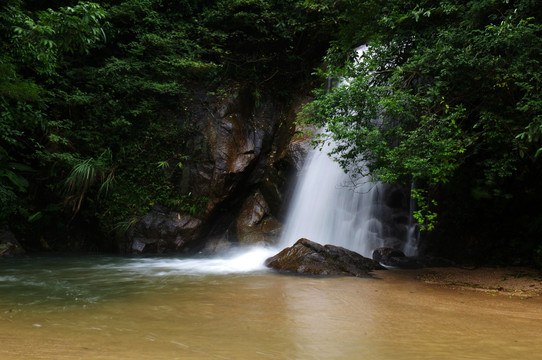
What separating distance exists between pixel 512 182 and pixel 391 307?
4.81m

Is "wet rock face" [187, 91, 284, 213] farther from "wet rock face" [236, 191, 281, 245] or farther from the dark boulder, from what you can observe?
the dark boulder

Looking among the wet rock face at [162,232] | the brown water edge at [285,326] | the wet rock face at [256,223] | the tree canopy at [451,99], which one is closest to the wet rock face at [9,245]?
the wet rock face at [162,232]

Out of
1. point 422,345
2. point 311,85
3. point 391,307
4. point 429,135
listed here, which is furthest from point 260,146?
point 422,345

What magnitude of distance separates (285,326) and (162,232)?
7315mm

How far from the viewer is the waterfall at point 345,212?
9070 mm

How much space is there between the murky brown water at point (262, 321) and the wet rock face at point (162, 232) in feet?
13.5

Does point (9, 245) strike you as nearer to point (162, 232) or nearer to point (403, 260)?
point (162, 232)

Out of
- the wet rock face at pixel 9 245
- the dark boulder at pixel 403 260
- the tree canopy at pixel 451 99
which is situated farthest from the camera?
the wet rock face at pixel 9 245

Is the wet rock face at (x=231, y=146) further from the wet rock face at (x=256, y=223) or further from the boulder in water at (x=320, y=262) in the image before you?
the boulder in water at (x=320, y=262)

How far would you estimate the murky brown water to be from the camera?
109 inches

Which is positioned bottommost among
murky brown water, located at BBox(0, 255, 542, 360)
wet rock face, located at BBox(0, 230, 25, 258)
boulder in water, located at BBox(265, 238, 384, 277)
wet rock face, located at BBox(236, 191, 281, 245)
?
murky brown water, located at BBox(0, 255, 542, 360)

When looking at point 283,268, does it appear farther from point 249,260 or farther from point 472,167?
point 472,167

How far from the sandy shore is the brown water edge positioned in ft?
1.77

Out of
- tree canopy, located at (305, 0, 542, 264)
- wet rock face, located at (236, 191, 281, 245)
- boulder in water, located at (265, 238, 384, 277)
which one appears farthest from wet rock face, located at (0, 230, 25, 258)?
tree canopy, located at (305, 0, 542, 264)
